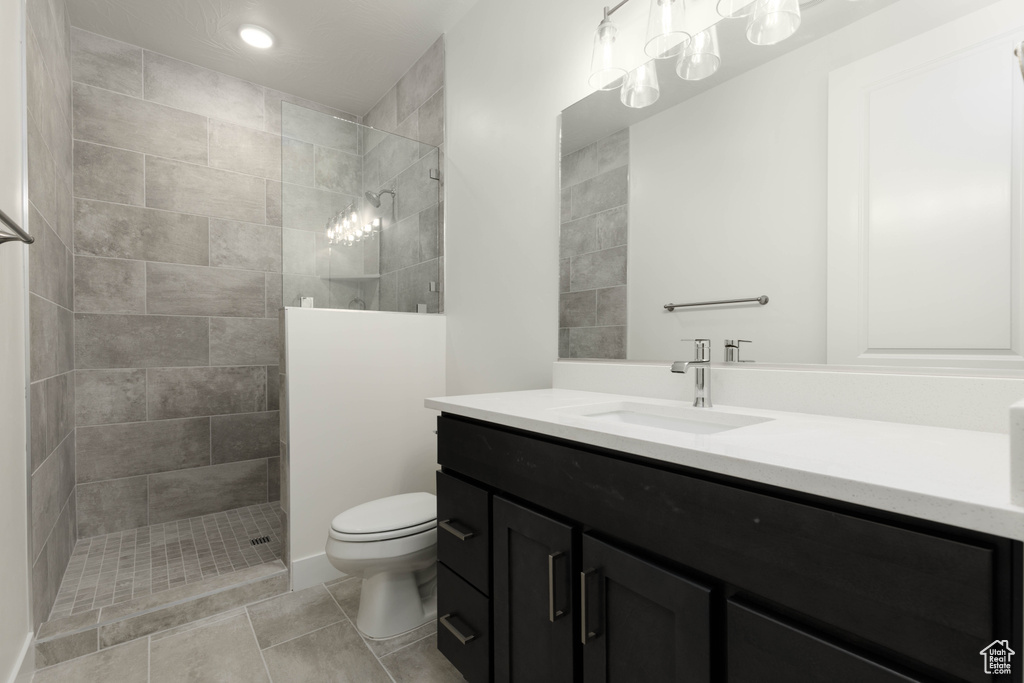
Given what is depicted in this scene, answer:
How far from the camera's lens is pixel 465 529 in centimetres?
132

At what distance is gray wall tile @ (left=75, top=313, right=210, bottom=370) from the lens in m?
2.45

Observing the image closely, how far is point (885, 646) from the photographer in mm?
575

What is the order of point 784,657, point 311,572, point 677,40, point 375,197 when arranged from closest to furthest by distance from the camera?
point 784,657
point 677,40
point 311,572
point 375,197

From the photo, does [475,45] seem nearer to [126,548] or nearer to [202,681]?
[202,681]

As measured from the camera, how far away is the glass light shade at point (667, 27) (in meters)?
1.36

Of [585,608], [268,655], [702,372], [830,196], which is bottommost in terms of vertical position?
[268,655]

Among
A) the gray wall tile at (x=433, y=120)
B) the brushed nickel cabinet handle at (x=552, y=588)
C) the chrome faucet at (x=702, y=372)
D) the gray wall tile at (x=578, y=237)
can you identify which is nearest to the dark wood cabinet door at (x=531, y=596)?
the brushed nickel cabinet handle at (x=552, y=588)

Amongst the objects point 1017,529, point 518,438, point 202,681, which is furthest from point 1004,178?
point 202,681

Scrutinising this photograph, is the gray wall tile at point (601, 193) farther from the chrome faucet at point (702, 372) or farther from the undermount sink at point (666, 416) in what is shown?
the undermount sink at point (666, 416)

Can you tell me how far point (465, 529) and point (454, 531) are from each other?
41 millimetres

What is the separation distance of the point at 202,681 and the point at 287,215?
187 cm

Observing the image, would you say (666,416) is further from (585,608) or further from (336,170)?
(336,170)

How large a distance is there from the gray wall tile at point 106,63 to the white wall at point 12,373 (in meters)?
1.18

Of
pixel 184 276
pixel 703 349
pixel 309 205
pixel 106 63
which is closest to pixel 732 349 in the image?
pixel 703 349
